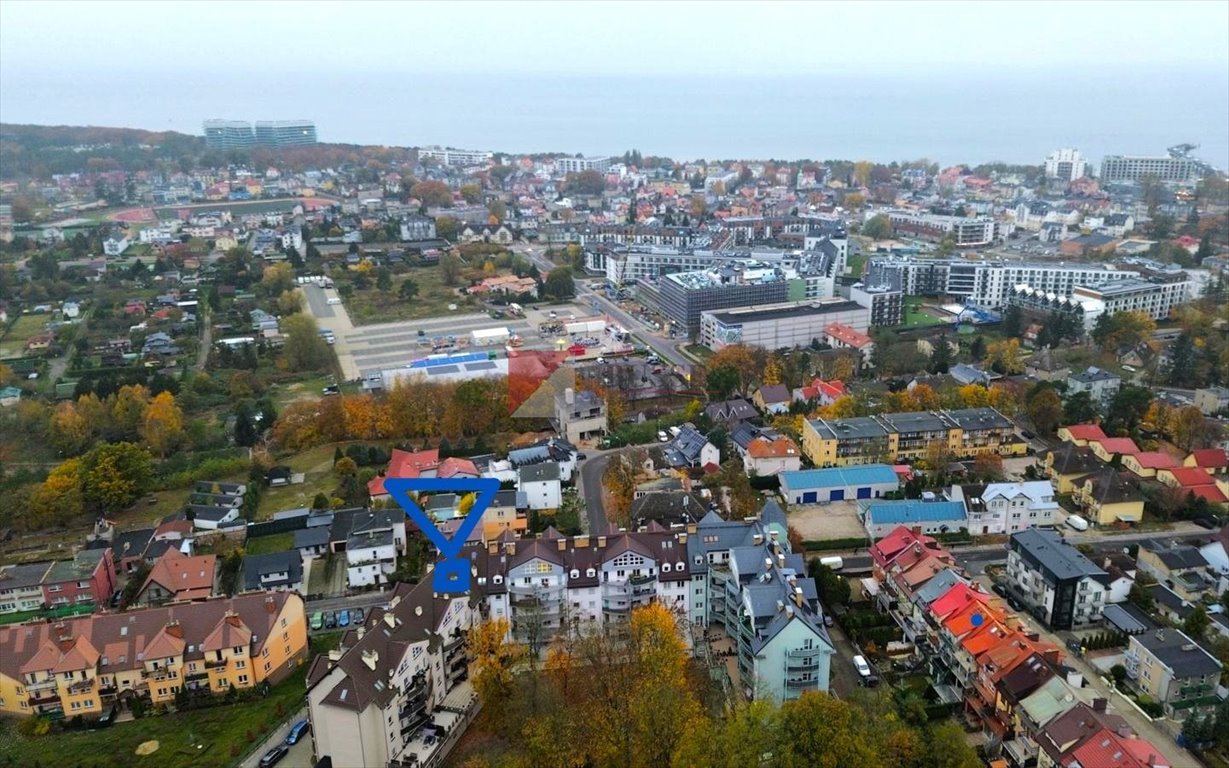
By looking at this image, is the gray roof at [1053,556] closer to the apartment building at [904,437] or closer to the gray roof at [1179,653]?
the gray roof at [1179,653]

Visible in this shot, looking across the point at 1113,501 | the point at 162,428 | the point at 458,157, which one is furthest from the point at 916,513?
the point at 458,157

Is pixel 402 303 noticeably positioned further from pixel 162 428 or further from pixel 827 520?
pixel 827 520

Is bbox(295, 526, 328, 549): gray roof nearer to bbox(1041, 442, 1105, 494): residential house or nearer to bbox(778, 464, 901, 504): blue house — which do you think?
bbox(778, 464, 901, 504): blue house

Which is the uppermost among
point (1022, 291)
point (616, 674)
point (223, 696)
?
point (1022, 291)

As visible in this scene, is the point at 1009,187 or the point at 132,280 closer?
the point at 132,280

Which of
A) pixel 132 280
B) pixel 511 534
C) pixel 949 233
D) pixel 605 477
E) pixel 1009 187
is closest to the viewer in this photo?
pixel 511 534

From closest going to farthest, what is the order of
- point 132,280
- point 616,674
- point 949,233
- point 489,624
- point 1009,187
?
point 616,674 < point 489,624 < point 132,280 < point 949,233 < point 1009,187

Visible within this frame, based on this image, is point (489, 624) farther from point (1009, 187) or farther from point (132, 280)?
point (1009, 187)

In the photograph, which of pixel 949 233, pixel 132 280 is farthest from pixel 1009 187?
pixel 132 280
